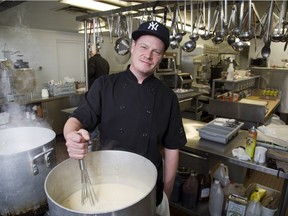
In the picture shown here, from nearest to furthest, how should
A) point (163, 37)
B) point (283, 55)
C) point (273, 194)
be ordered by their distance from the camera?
point (163, 37), point (273, 194), point (283, 55)

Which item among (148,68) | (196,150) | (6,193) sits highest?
(148,68)

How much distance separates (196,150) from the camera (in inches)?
67.3

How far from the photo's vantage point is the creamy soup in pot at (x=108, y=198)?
69 centimetres

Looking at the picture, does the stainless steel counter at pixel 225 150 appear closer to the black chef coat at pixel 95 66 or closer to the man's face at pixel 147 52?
the man's face at pixel 147 52

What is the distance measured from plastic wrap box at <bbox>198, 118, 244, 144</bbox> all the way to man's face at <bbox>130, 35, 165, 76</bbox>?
41.9 inches

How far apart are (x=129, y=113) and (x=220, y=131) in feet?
3.70

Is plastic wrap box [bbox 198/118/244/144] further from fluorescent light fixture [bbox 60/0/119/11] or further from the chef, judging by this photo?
fluorescent light fixture [bbox 60/0/119/11]

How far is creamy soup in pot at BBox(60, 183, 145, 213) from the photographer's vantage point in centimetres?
69

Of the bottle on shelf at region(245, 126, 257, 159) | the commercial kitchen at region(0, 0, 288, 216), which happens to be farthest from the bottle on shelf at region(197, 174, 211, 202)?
the bottle on shelf at region(245, 126, 257, 159)

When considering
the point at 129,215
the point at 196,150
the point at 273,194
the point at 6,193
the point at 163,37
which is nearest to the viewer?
the point at 129,215

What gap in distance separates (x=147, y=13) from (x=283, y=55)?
4.39 metres

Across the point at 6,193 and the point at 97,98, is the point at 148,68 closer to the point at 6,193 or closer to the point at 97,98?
the point at 97,98

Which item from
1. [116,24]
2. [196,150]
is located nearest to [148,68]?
[196,150]

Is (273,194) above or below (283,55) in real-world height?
below
